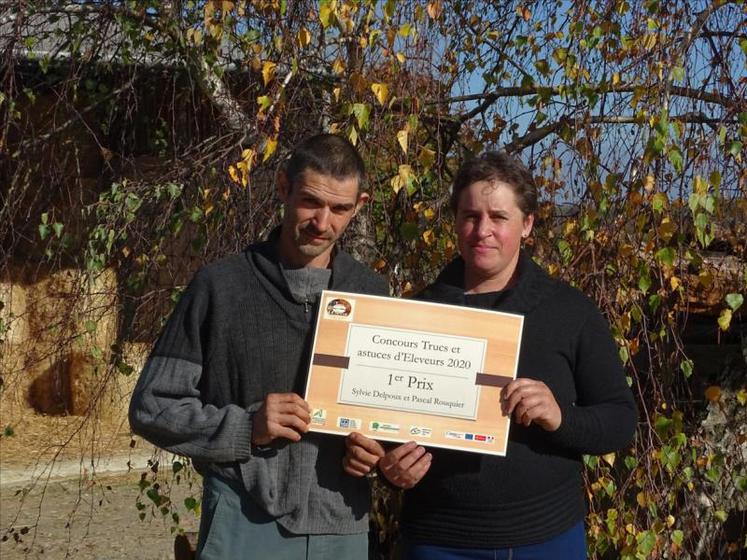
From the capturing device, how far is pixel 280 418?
2.13 meters

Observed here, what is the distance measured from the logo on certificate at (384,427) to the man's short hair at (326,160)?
54cm

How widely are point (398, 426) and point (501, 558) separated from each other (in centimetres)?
37

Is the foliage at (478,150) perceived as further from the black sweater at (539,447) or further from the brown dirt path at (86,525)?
the brown dirt path at (86,525)

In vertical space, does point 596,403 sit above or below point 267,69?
below

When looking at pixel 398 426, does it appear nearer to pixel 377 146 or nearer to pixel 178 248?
pixel 377 146

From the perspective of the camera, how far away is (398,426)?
7.38ft

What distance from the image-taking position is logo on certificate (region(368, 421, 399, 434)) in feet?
7.35

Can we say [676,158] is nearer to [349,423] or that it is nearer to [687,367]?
[687,367]

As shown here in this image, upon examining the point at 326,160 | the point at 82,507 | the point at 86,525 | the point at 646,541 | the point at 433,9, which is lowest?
the point at 82,507

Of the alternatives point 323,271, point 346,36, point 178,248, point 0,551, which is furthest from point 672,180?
point 0,551

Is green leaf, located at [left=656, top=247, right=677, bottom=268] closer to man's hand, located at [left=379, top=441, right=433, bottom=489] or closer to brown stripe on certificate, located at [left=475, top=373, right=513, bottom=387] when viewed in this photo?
brown stripe on certificate, located at [left=475, top=373, right=513, bottom=387]

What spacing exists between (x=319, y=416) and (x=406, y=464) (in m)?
0.22

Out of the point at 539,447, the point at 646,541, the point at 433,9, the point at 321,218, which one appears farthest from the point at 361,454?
the point at 433,9

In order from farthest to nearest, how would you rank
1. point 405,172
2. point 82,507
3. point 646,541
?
1. point 82,507
2. point 646,541
3. point 405,172
